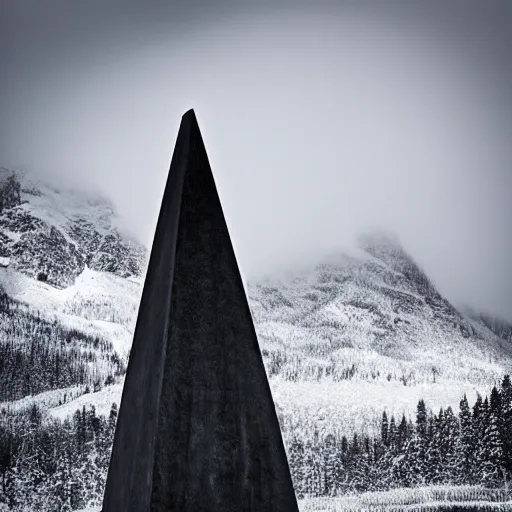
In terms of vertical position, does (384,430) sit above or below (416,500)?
above

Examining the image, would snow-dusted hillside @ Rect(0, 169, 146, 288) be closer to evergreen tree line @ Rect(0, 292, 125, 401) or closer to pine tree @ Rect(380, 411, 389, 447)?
evergreen tree line @ Rect(0, 292, 125, 401)

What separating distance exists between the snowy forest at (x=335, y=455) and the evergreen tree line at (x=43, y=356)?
224 mm

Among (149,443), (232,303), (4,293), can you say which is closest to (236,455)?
(149,443)

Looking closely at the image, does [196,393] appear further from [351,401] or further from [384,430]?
[384,430]

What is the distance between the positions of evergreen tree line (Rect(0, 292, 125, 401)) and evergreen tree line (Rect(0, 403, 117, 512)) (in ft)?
0.70

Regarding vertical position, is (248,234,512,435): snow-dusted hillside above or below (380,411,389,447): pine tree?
above

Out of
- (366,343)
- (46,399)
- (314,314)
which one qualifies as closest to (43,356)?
(46,399)

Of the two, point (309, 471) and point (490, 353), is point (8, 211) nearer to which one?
point (309, 471)

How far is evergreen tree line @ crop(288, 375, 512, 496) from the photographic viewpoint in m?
5.06

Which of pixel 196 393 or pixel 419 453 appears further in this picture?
pixel 419 453

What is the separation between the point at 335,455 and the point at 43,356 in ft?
8.63

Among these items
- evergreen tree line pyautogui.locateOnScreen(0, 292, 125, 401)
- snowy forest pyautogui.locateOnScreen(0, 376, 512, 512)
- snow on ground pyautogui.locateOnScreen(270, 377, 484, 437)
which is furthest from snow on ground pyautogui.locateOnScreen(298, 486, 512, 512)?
evergreen tree line pyautogui.locateOnScreen(0, 292, 125, 401)

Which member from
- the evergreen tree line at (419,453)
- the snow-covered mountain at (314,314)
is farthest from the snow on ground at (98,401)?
the evergreen tree line at (419,453)

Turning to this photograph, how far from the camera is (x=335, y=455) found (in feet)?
16.9
